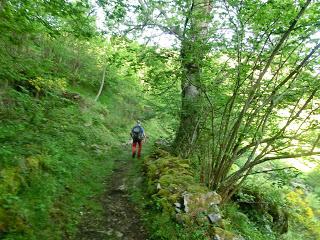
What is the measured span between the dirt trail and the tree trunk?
3.41 m

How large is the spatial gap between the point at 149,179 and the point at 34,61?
14.2ft

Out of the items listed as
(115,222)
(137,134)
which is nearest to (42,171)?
(115,222)

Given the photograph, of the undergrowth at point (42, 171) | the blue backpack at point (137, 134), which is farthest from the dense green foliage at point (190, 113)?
the blue backpack at point (137, 134)

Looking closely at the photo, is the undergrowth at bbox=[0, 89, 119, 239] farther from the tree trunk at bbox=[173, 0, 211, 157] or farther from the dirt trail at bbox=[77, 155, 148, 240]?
the tree trunk at bbox=[173, 0, 211, 157]

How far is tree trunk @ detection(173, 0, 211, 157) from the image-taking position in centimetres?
848

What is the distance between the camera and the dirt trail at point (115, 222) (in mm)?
6203

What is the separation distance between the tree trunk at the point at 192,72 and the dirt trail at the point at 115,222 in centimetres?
341

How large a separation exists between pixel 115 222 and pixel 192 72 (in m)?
5.02

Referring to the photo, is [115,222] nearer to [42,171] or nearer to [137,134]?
[42,171]

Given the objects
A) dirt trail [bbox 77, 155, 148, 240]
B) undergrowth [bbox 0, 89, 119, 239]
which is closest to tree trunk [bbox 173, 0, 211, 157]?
undergrowth [bbox 0, 89, 119, 239]

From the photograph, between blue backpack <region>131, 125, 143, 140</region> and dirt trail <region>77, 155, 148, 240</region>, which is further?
blue backpack <region>131, 125, 143, 140</region>

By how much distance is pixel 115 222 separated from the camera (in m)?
6.79

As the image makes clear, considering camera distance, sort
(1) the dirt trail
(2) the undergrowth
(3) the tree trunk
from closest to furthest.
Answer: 1. (2) the undergrowth
2. (1) the dirt trail
3. (3) the tree trunk

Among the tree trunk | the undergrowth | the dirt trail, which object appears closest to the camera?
the undergrowth
